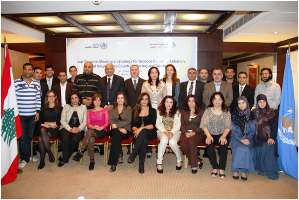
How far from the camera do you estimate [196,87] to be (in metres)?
4.64

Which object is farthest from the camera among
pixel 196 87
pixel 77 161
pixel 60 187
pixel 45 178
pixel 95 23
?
pixel 95 23

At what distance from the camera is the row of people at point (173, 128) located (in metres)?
3.64

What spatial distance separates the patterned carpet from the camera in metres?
2.99

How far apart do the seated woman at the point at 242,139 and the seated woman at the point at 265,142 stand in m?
0.11

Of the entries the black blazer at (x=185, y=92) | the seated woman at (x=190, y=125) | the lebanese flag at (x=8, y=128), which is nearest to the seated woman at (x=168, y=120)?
the seated woman at (x=190, y=125)

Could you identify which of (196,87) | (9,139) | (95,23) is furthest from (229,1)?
(9,139)

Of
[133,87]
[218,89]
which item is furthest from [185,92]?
[133,87]

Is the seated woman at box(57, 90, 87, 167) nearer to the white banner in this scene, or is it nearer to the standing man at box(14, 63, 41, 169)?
the standing man at box(14, 63, 41, 169)

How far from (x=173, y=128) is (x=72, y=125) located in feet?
6.34

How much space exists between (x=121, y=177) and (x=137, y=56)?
12.0 feet

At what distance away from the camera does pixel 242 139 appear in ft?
12.1

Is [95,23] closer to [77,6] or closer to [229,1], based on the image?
[77,6]

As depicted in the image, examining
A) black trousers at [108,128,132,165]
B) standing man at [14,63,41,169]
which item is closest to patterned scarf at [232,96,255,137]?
black trousers at [108,128,132,165]

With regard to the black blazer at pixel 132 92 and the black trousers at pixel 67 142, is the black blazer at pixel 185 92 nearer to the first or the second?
the black blazer at pixel 132 92
